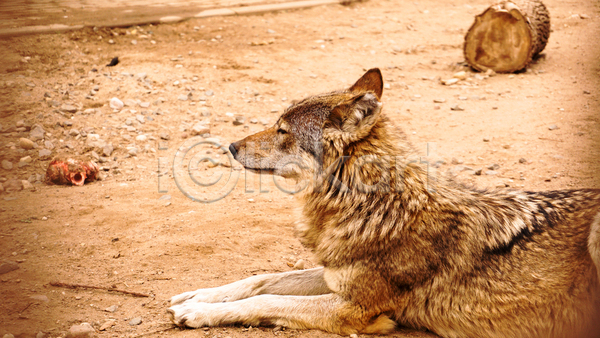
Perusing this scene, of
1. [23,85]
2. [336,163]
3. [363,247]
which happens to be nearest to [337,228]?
[363,247]

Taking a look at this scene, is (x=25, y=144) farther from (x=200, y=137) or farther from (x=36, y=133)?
(x=200, y=137)

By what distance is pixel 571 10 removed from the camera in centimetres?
1176

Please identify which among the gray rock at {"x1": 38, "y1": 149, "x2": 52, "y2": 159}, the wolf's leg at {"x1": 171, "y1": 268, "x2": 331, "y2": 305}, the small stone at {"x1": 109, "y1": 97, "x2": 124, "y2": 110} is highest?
the small stone at {"x1": 109, "y1": 97, "x2": 124, "y2": 110}

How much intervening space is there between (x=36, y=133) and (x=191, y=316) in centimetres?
407

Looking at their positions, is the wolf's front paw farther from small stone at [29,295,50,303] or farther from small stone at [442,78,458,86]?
small stone at [442,78,458,86]

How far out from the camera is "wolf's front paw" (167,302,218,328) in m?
3.12

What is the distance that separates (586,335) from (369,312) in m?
1.31

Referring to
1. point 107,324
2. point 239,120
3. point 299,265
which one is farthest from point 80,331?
point 239,120

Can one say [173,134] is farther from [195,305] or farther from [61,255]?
[195,305]

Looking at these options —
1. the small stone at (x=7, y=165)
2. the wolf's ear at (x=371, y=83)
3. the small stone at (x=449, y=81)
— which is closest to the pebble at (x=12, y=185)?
the small stone at (x=7, y=165)

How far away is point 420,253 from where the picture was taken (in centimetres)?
297

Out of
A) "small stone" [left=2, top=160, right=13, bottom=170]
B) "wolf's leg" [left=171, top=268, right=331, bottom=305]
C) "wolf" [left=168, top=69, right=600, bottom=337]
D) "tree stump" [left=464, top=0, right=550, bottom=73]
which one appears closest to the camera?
"wolf" [left=168, top=69, right=600, bottom=337]

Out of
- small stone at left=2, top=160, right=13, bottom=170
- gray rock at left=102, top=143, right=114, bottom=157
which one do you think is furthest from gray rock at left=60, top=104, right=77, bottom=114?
small stone at left=2, top=160, right=13, bottom=170

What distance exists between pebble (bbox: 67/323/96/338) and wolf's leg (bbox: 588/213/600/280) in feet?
10.3
